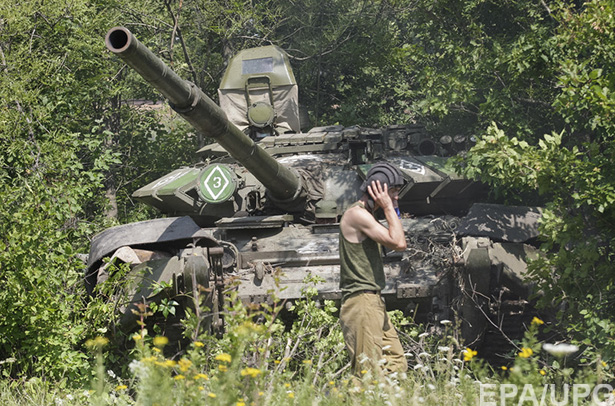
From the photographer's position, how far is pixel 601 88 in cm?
673

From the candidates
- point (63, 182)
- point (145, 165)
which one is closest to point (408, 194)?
point (63, 182)

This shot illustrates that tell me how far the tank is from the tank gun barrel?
0.01 metres

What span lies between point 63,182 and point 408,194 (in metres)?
3.65

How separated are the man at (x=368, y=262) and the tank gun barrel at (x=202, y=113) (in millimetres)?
1832

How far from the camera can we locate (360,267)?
5.27m

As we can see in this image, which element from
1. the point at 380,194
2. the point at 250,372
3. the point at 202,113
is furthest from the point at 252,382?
the point at 202,113

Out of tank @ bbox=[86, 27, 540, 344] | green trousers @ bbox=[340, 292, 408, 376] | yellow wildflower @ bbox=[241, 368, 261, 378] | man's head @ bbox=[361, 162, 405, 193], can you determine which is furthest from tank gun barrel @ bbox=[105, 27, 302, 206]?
yellow wildflower @ bbox=[241, 368, 261, 378]

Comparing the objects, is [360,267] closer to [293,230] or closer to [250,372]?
[250,372]

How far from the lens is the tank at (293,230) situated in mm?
6992

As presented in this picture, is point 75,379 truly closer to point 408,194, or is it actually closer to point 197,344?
point 197,344

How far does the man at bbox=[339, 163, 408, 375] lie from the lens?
5.18 metres

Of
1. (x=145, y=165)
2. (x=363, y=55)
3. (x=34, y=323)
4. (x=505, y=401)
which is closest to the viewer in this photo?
(x=505, y=401)

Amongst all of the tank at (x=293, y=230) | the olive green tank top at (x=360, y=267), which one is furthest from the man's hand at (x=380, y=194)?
the tank at (x=293, y=230)

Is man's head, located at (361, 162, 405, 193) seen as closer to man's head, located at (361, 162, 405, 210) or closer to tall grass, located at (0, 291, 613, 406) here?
man's head, located at (361, 162, 405, 210)
